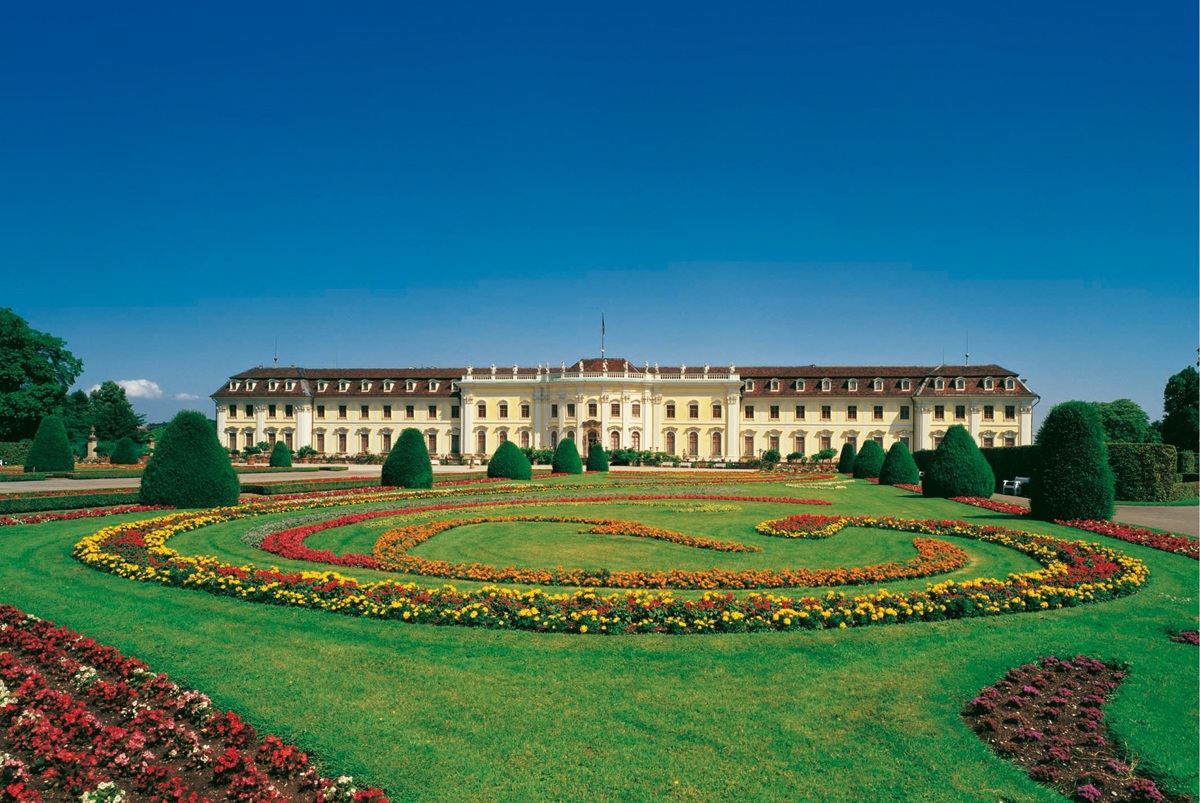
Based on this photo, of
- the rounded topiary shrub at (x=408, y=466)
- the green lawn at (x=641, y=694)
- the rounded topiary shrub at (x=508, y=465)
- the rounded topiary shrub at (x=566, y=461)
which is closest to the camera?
the green lawn at (x=641, y=694)

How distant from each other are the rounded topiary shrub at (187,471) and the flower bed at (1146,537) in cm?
2005

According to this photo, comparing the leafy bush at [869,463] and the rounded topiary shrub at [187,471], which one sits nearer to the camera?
the rounded topiary shrub at [187,471]

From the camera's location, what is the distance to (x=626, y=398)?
6231 cm

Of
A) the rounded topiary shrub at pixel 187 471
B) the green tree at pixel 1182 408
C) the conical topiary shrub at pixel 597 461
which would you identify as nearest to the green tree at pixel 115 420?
the conical topiary shrub at pixel 597 461

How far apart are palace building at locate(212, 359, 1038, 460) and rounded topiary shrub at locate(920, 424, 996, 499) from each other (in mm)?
37914

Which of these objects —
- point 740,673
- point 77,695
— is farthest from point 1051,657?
point 77,695

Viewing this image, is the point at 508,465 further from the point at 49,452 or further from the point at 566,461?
the point at 49,452

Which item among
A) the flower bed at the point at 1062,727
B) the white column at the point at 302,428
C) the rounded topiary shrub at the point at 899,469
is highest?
the white column at the point at 302,428

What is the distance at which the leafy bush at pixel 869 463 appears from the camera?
129 ft

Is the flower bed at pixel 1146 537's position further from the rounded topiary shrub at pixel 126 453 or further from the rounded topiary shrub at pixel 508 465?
the rounded topiary shrub at pixel 126 453

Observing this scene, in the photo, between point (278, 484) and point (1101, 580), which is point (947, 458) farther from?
point (278, 484)

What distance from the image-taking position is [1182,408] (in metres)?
55.3

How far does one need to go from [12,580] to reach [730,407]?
189ft

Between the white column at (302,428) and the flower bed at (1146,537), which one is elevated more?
the white column at (302,428)
